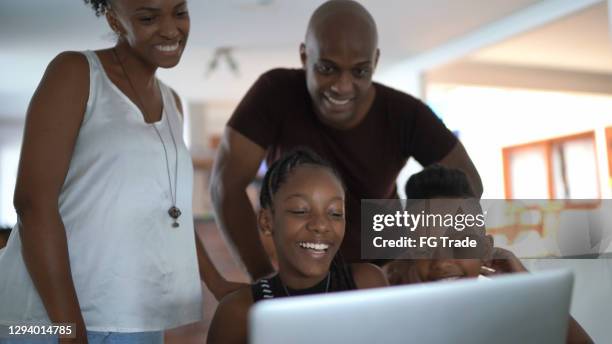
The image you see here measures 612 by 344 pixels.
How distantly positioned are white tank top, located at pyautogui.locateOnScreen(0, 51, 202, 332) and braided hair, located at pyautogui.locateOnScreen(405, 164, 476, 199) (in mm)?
436

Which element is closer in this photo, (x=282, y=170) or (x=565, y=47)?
(x=282, y=170)

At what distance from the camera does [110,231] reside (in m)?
0.92

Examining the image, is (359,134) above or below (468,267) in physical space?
above

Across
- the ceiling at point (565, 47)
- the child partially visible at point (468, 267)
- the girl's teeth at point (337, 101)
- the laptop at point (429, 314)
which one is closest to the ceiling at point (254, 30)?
the ceiling at point (565, 47)

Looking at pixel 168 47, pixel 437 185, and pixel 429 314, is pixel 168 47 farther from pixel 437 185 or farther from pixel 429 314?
pixel 429 314

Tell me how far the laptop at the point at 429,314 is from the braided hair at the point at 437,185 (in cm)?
51

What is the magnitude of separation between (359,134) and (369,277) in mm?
352

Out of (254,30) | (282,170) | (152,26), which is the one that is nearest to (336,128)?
(282,170)

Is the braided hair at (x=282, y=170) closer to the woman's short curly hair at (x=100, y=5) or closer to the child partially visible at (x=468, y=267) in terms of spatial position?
the child partially visible at (x=468, y=267)

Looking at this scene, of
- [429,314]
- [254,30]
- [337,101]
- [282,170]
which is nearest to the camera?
[429,314]

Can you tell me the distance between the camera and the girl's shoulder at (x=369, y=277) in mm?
1058

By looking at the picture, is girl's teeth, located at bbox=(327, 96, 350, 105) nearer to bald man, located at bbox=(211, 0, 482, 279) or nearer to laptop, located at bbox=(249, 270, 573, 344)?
bald man, located at bbox=(211, 0, 482, 279)

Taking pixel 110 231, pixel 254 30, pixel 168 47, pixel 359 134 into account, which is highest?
pixel 254 30

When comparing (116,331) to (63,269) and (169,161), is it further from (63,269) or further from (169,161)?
(169,161)
